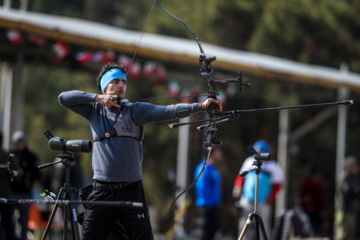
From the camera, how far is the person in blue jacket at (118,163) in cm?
534

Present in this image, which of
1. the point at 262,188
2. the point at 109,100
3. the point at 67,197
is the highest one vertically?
the point at 109,100

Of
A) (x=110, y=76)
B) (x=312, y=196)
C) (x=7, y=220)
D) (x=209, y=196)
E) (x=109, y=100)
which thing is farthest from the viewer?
(x=312, y=196)

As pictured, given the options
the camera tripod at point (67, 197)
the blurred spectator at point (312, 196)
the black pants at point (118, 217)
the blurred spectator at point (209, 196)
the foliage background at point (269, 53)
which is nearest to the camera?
the camera tripod at point (67, 197)

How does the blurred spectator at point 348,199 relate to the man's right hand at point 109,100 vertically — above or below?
below

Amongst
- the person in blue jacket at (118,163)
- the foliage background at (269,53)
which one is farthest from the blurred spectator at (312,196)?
the person in blue jacket at (118,163)

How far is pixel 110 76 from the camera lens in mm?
5527

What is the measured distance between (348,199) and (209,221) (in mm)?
3919

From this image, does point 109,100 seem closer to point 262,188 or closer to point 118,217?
point 118,217

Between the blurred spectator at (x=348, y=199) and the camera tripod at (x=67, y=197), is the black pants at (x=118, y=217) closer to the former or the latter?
the camera tripod at (x=67, y=197)

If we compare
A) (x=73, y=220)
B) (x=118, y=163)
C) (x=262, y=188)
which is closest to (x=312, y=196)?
(x=262, y=188)

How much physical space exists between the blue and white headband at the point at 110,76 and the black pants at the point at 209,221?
4.83 metres

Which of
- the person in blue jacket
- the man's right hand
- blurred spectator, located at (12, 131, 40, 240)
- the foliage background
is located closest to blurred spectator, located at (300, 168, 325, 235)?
blurred spectator, located at (12, 131, 40, 240)

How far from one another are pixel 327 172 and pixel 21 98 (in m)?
14.1

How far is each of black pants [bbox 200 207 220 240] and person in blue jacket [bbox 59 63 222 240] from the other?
4.69 meters
